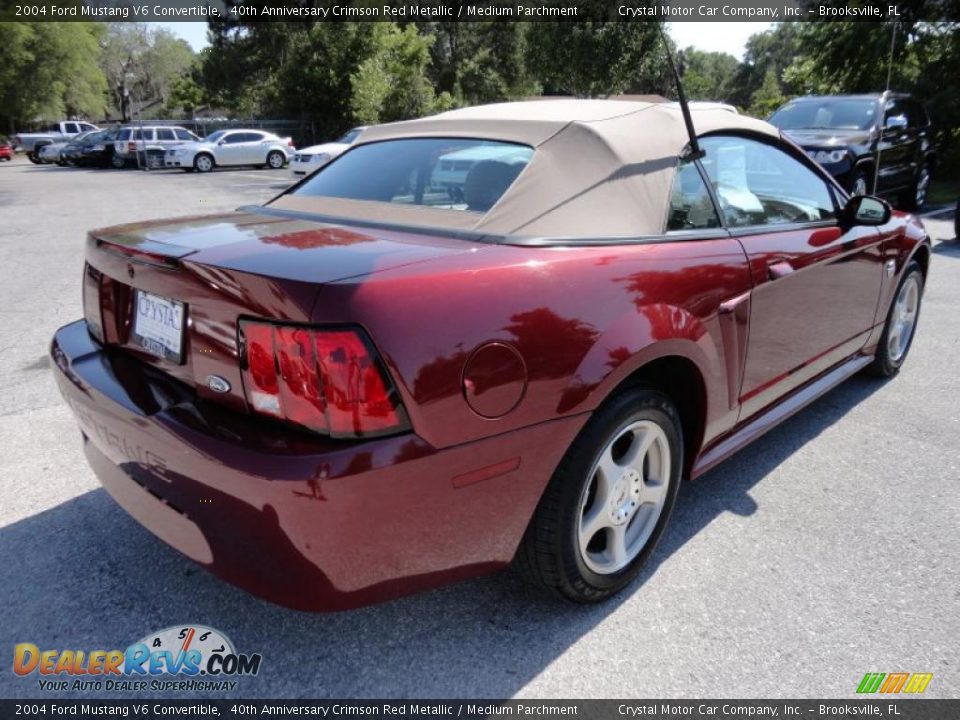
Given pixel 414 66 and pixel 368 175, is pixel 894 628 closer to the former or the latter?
pixel 368 175

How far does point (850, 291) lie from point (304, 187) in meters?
2.61

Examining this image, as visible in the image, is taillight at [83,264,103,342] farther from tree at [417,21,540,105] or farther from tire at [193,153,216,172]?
tree at [417,21,540,105]

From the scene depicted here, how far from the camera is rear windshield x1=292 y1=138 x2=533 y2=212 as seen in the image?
245cm

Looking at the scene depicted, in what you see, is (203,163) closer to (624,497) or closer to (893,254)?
(893,254)

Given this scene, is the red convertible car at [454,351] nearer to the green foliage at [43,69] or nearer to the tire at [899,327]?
the tire at [899,327]

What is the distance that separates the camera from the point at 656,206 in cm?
240

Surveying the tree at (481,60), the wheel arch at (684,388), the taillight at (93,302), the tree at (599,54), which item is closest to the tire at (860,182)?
the wheel arch at (684,388)

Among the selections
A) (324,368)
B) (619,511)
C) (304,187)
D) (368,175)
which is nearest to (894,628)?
(619,511)

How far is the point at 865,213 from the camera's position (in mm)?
3328

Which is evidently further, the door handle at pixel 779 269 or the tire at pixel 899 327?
the tire at pixel 899 327

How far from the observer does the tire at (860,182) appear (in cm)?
931

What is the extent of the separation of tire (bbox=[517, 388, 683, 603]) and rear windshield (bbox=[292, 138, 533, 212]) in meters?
0.84

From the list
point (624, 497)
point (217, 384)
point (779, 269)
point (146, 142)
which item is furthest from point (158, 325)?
point (146, 142)

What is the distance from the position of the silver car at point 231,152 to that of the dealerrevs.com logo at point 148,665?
2644 cm
